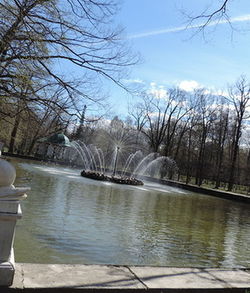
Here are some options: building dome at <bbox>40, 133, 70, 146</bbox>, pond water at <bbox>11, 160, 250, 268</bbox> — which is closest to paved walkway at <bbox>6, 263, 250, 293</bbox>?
pond water at <bbox>11, 160, 250, 268</bbox>

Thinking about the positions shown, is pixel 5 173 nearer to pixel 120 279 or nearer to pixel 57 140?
pixel 120 279

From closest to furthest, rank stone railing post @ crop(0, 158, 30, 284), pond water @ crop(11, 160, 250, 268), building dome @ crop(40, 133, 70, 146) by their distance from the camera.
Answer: stone railing post @ crop(0, 158, 30, 284), pond water @ crop(11, 160, 250, 268), building dome @ crop(40, 133, 70, 146)

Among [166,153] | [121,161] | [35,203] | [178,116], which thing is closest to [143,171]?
[166,153]

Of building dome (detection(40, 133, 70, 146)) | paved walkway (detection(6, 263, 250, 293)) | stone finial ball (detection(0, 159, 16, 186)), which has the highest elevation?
building dome (detection(40, 133, 70, 146))

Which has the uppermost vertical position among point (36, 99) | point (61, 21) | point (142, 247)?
point (61, 21)

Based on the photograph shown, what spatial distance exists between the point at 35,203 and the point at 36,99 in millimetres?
3121

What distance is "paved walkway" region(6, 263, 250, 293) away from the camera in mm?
3281

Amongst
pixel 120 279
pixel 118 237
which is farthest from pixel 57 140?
pixel 120 279

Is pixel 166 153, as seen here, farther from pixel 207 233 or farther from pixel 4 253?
pixel 4 253

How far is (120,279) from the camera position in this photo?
141 inches

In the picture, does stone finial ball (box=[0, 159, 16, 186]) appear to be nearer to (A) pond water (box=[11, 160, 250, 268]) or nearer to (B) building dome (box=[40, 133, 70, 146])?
(A) pond water (box=[11, 160, 250, 268])

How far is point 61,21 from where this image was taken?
7.48 metres

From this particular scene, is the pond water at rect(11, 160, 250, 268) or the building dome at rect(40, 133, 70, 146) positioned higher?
the building dome at rect(40, 133, 70, 146)

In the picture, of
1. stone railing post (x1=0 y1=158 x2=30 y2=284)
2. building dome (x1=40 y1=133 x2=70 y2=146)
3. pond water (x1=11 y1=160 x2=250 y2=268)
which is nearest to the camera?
stone railing post (x1=0 y1=158 x2=30 y2=284)
